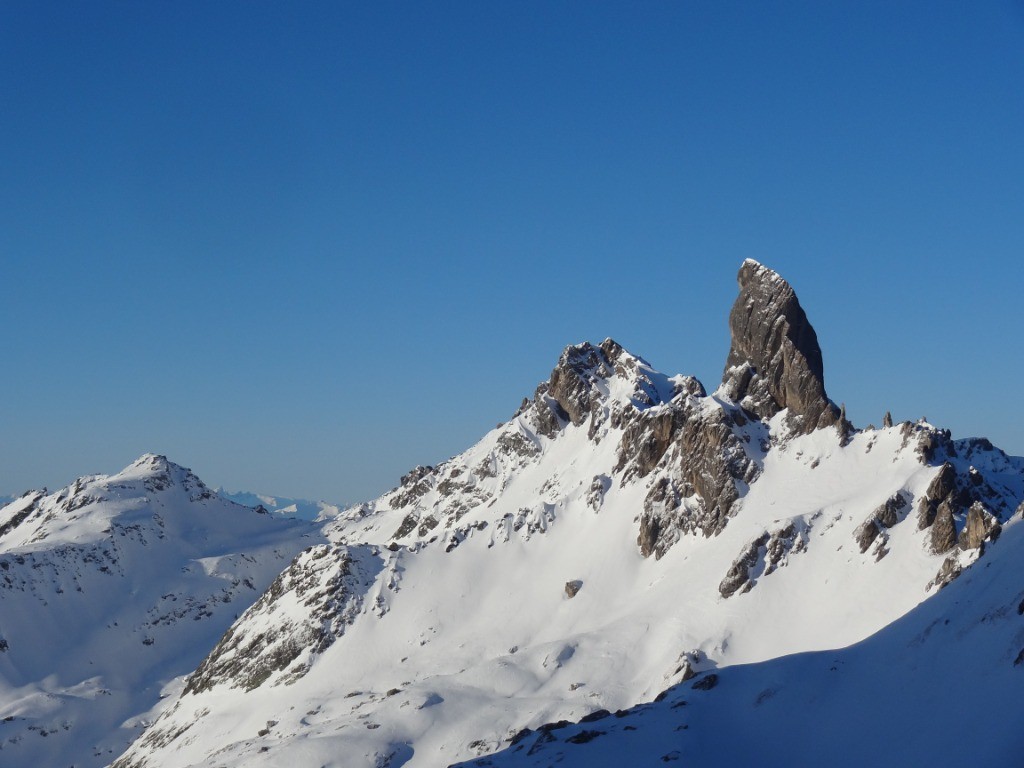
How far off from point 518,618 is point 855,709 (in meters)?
78.0

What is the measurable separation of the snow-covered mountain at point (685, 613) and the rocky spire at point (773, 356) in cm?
39

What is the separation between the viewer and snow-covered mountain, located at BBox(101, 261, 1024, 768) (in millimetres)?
86438

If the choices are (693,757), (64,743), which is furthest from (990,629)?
(64,743)

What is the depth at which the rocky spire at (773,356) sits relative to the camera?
156 m

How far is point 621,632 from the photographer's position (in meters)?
134

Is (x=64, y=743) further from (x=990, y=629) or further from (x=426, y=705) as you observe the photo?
(x=990, y=629)

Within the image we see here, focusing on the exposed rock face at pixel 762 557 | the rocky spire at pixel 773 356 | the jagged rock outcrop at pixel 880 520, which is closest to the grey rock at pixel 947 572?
the jagged rock outcrop at pixel 880 520

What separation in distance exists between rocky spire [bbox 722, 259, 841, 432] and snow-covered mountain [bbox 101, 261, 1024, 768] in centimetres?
39

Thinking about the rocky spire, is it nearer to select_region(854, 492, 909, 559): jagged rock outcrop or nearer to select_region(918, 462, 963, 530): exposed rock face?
select_region(854, 492, 909, 559): jagged rock outcrop

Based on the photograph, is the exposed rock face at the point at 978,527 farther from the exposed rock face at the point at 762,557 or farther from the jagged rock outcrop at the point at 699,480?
the jagged rock outcrop at the point at 699,480

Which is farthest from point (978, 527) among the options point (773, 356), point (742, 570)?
point (773, 356)

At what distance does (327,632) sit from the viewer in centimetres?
16450

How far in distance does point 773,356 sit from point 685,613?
174 feet

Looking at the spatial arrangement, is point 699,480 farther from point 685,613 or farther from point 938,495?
point 938,495
